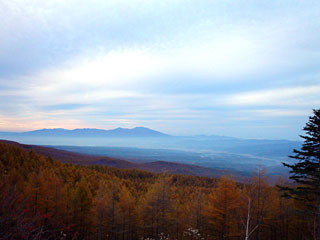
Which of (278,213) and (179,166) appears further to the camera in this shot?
(179,166)

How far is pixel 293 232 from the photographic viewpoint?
21.3m

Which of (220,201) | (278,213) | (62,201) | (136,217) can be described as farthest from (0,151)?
(278,213)

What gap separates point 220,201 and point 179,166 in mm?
172274

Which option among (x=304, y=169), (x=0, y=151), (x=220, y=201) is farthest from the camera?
(x=0, y=151)

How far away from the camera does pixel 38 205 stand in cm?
2036

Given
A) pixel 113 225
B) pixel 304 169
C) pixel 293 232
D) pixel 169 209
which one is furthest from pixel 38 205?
pixel 293 232

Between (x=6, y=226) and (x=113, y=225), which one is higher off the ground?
(x=6, y=226)

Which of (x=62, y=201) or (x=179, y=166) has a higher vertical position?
(x=62, y=201)

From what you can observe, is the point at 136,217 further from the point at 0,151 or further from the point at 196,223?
the point at 0,151

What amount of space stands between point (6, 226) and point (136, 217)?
21.6 m

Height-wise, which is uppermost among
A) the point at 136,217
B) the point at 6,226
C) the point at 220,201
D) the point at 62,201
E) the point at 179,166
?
the point at 6,226

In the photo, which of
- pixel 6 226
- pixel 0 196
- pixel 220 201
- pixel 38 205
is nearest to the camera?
pixel 6 226

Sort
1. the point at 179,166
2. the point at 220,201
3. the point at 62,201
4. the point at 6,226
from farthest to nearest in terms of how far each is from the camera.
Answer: the point at 179,166 → the point at 62,201 → the point at 220,201 → the point at 6,226

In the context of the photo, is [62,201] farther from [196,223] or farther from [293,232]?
[293,232]
